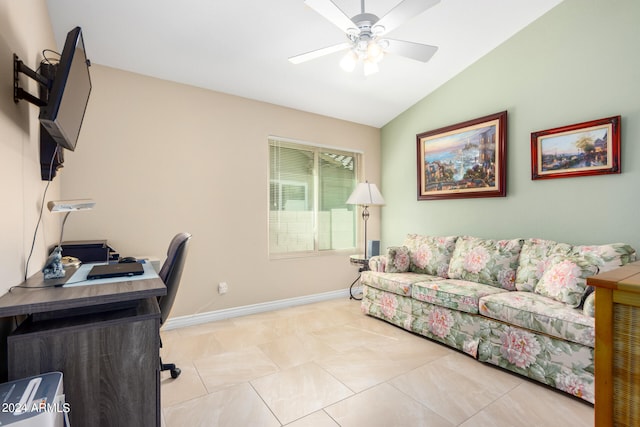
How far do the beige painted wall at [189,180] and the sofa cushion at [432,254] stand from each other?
1284mm

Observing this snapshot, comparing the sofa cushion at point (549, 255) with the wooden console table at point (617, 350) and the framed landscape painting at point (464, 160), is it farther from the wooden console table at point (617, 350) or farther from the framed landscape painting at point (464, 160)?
the wooden console table at point (617, 350)

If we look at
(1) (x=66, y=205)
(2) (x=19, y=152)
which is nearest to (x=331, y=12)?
(2) (x=19, y=152)

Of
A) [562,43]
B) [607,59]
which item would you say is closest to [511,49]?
[562,43]

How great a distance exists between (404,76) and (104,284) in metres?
3.37

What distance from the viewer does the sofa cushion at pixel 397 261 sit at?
11.3 feet

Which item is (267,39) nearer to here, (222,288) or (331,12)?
(331,12)

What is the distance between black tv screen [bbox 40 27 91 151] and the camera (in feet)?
4.14

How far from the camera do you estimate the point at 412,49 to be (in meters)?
2.23

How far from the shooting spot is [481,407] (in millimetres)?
1816

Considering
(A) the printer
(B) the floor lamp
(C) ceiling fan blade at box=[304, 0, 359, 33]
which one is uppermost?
(C) ceiling fan blade at box=[304, 0, 359, 33]

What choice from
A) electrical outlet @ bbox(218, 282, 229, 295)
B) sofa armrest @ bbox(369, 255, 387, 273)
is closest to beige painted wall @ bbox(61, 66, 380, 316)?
electrical outlet @ bbox(218, 282, 229, 295)

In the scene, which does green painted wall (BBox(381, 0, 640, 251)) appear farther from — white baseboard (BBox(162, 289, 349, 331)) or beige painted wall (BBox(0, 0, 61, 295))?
beige painted wall (BBox(0, 0, 61, 295))

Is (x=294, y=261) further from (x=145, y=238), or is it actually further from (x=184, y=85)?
(x=184, y=85)

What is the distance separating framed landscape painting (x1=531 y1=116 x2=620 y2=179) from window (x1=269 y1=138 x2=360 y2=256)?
2.27m
